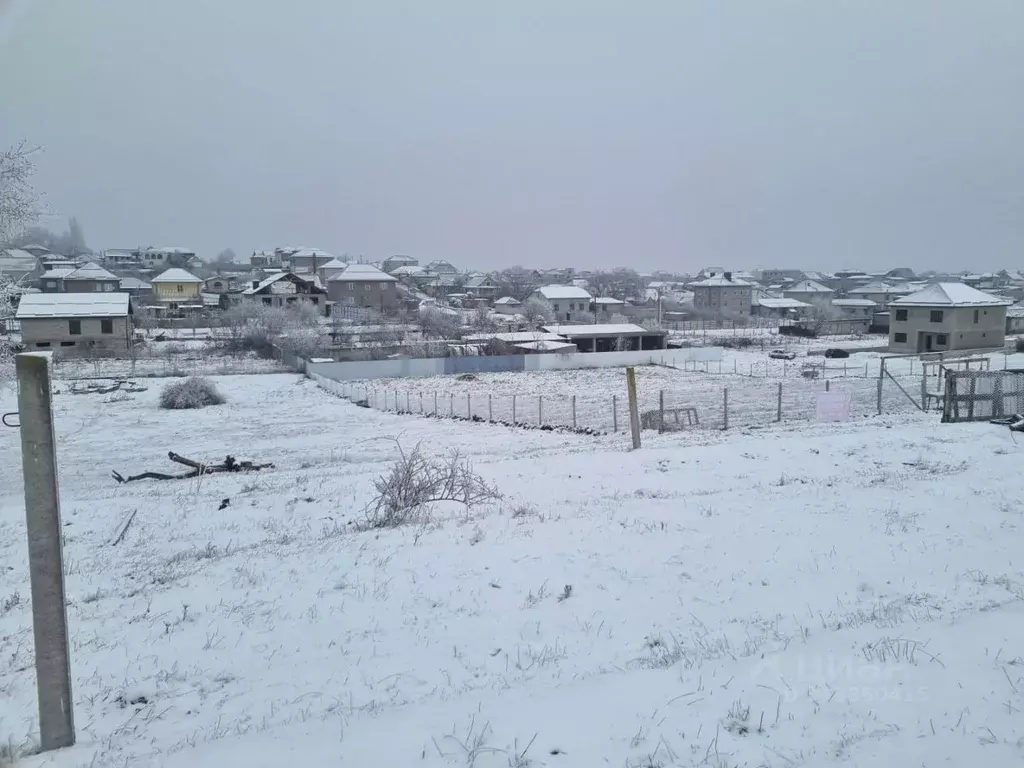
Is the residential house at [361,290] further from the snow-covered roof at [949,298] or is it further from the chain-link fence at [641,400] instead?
the snow-covered roof at [949,298]

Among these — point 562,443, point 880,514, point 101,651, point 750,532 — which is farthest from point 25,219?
point 880,514

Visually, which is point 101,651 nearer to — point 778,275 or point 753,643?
point 753,643

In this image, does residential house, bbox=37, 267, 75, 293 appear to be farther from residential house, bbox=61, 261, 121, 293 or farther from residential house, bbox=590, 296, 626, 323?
residential house, bbox=590, 296, 626, 323

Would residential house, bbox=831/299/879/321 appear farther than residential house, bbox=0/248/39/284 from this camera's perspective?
Yes

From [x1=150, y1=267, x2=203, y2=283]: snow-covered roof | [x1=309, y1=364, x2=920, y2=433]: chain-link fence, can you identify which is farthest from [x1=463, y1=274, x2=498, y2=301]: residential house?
[x1=309, y1=364, x2=920, y2=433]: chain-link fence

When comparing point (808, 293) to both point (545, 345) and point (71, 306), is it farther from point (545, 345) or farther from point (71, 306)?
point (71, 306)

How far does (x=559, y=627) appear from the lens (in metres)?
5.96

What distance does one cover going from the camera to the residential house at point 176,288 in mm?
87250

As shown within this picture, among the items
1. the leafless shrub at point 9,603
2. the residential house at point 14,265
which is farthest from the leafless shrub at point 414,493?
the residential house at point 14,265

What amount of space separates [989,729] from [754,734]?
1262 mm

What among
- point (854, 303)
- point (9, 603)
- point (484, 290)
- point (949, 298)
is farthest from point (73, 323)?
point (854, 303)

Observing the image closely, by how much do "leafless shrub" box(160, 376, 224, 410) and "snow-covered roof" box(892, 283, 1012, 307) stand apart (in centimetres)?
4898

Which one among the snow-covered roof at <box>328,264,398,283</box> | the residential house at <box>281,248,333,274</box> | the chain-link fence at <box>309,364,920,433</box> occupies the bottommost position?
the chain-link fence at <box>309,364,920,433</box>

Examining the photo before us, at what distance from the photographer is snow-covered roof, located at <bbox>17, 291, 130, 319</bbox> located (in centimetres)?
5084
